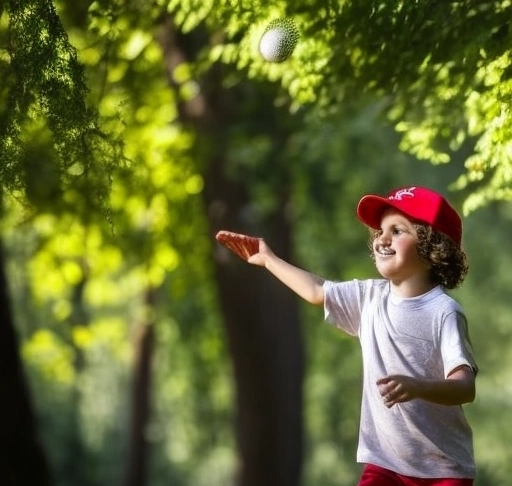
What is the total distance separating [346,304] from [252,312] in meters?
7.67

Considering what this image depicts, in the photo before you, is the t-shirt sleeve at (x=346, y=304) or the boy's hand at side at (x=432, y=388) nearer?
the boy's hand at side at (x=432, y=388)

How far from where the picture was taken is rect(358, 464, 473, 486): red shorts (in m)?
4.98

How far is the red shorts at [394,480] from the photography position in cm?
498

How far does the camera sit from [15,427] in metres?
8.41

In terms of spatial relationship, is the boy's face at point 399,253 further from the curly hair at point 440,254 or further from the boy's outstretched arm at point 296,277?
the boy's outstretched arm at point 296,277

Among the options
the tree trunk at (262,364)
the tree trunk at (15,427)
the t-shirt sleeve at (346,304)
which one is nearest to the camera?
the t-shirt sleeve at (346,304)

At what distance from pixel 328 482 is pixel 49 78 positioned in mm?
22080

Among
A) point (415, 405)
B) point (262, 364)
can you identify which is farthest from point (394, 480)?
point (262, 364)

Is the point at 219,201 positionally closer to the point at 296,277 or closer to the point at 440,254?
the point at 296,277

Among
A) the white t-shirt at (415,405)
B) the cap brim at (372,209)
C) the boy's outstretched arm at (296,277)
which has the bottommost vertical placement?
the white t-shirt at (415,405)

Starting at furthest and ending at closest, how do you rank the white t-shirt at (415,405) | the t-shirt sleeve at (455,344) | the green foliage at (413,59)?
the green foliage at (413,59)
the white t-shirt at (415,405)
the t-shirt sleeve at (455,344)

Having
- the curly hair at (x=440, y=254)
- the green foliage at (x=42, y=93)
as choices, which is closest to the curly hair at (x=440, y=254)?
the curly hair at (x=440, y=254)

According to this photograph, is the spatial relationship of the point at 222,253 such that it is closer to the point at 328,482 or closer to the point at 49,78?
the point at 49,78

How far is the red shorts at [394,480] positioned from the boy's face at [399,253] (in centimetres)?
65
